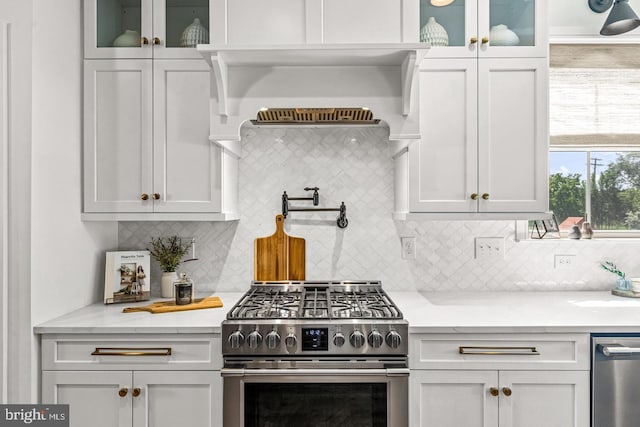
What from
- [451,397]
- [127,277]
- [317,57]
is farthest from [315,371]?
[317,57]

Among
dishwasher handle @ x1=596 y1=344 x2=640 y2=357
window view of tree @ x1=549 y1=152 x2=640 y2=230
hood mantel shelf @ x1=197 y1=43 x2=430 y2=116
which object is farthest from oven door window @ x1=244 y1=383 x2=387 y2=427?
window view of tree @ x1=549 y1=152 x2=640 y2=230

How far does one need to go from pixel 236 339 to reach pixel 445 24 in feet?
5.69

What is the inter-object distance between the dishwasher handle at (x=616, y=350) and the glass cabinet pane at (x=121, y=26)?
2.48 metres

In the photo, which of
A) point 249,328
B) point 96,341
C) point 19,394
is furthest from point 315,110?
point 19,394

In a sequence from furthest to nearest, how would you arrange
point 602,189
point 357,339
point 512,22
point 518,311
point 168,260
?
point 602,189
point 168,260
point 512,22
point 518,311
point 357,339

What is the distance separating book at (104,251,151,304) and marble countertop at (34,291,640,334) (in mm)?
56

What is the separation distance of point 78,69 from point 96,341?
1.28 meters

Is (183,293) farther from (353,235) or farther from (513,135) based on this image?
(513,135)

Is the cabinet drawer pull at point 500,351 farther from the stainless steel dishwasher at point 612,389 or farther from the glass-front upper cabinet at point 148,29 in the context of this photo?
the glass-front upper cabinet at point 148,29

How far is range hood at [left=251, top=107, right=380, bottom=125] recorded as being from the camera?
7.20ft

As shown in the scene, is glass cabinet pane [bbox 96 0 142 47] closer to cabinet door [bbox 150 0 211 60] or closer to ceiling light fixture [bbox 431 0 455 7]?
cabinet door [bbox 150 0 211 60]

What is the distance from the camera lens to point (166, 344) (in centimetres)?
184

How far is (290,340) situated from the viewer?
5.85ft

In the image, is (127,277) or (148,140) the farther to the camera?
(127,277)
